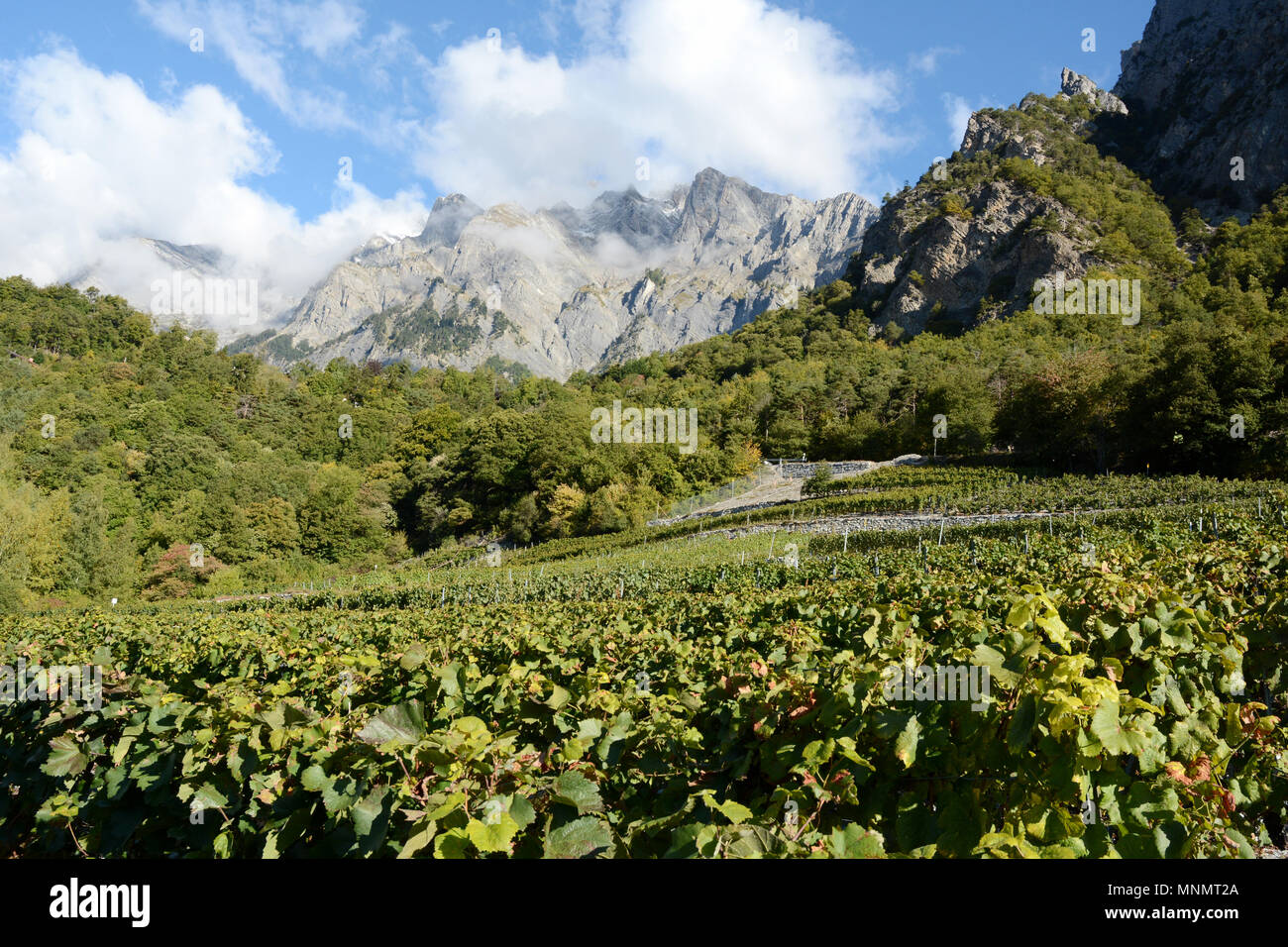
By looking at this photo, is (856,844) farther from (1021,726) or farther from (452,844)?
(452,844)

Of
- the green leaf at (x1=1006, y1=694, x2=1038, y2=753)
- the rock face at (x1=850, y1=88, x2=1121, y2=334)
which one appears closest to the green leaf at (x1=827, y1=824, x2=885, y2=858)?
the green leaf at (x1=1006, y1=694, x2=1038, y2=753)

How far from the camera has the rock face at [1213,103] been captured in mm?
89625

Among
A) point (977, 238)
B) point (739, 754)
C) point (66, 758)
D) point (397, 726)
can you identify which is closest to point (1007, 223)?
point (977, 238)
